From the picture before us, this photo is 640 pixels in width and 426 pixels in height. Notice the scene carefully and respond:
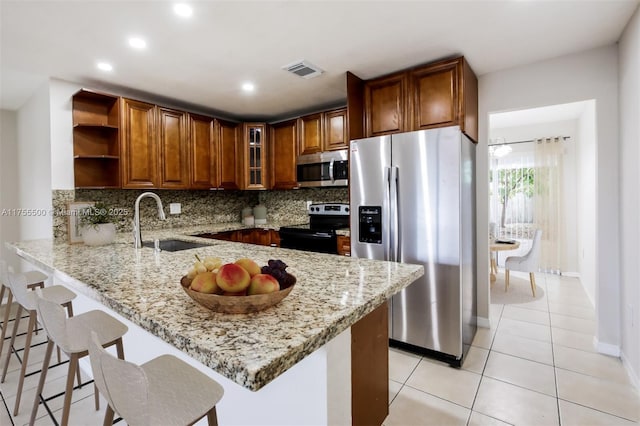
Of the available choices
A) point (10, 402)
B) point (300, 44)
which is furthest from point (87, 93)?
point (10, 402)

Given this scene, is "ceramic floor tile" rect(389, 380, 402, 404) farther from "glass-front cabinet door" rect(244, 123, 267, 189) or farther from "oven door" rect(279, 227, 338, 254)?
"glass-front cabinet door" rect(244, 123, 267, 189)

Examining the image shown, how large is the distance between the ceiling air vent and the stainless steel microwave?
34.7 inches

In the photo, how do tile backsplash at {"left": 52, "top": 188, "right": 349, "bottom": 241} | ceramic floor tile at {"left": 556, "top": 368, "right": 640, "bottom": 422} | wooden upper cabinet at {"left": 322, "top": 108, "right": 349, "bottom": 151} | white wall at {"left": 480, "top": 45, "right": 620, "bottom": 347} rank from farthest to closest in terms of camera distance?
wooden upper cabinet at {"left": 322, "top": 108, "right": 349, "bottom": 151} < tile backsplash at {"left": 52, "top": 188, "right": 349, "bottom": 241} < white wall at {"left": 480, "top": 45, "right": 620, "bottom": 347} < ceramic floor tile at {"left": 556, "top": 368, "right": 640, "bottom": 422}

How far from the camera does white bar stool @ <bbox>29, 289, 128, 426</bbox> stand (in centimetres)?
125

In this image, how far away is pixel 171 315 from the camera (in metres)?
0.90

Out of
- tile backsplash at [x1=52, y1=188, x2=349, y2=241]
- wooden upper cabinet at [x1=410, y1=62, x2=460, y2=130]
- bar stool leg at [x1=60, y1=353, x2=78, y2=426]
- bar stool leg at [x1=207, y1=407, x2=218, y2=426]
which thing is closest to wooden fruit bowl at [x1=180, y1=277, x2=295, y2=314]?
bar stool leg at [x1=207, y1=407, x2=218, y2=426]

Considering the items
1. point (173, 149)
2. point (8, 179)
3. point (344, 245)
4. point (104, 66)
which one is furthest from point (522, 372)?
point (8, 179)

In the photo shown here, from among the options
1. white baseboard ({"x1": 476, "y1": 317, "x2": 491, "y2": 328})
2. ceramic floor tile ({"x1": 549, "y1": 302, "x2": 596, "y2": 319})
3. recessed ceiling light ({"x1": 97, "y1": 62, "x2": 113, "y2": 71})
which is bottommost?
ceramic floor tile ({"x1": 549, "y1": 302, "x2": 596, "y2": 319})

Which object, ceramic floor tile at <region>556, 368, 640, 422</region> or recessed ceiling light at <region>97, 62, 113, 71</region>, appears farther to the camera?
recessed ceiling light at <region>97, 62, 113, 71</region>

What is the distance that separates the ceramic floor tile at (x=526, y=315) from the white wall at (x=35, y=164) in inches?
187

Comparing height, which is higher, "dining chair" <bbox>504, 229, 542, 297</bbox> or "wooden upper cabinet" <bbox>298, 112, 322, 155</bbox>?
"wooden upper cabinet" <bbox>298, 112, 322, 155</bbox>

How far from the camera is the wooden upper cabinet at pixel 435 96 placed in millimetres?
2572

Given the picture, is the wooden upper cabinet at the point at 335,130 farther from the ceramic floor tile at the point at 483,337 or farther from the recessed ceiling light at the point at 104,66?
the ceramic floor tile at the point at 483,337

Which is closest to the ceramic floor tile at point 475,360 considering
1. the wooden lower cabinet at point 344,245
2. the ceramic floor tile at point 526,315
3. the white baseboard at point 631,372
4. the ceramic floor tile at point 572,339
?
Result: the ceramic floor tile at point 572,339
